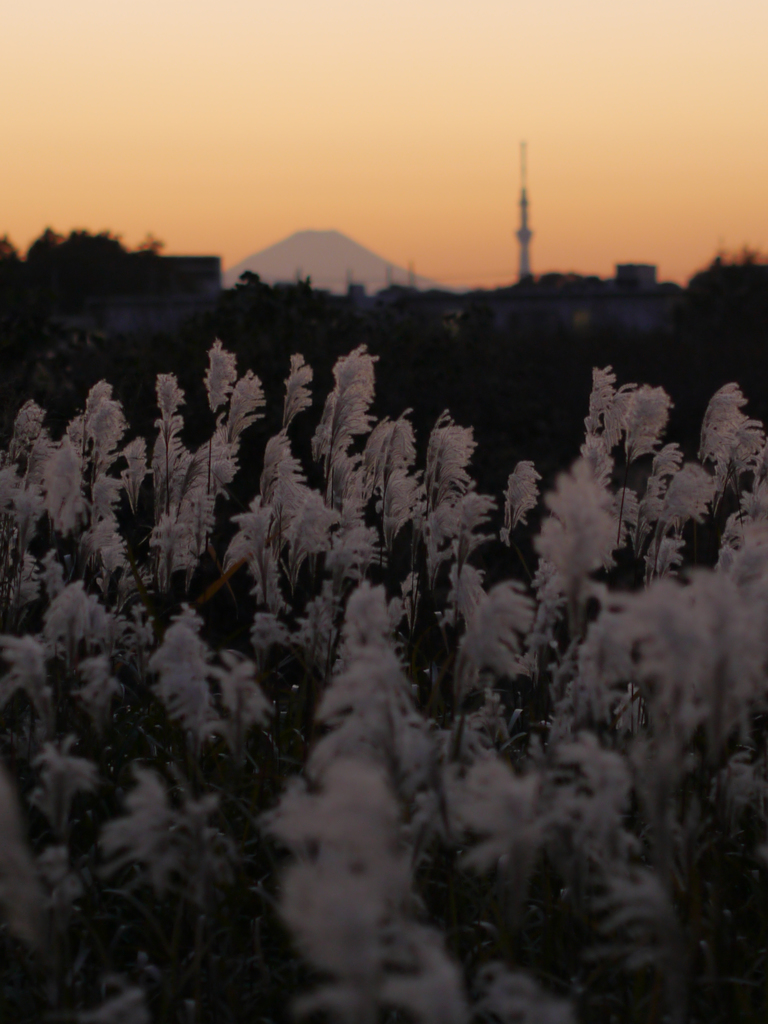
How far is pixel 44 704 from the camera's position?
84.9 inches

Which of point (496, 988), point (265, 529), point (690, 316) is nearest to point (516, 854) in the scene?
point (496, 988)

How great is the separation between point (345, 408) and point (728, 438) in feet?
4.65

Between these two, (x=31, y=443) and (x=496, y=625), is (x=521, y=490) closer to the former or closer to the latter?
(x=496, y=625)

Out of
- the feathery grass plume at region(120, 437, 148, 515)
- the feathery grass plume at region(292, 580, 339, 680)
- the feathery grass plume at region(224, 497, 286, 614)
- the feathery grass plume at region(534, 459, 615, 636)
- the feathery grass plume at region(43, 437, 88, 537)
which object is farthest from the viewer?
the feathery grass plume at region(120, 437, 148, 515)

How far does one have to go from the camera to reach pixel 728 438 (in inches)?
148

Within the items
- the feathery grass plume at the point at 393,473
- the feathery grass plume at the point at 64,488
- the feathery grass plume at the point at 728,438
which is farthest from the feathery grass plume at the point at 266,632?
the feathery grass plume at the point at 728,438

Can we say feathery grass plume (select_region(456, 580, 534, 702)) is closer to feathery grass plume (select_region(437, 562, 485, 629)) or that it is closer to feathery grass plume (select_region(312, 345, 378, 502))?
feathery grass plume (select_region(437, 562, 485, 629))

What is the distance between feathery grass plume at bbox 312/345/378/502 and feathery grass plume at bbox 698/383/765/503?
124 centimetres

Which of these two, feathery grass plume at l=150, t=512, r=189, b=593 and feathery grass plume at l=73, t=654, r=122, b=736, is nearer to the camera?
feathery grass plume at l=73, t=654, r=122, b=736

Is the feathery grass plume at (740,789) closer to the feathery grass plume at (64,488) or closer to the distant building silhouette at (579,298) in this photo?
the feathery grass plume at (64,488)

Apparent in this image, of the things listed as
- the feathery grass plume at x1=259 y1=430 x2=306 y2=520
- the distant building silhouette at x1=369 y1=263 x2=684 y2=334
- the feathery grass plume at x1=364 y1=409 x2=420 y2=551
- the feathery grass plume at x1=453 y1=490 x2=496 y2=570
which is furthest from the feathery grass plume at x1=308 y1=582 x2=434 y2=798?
the distant building silhouette at x1=369 y1=263 x2=684 y2=334

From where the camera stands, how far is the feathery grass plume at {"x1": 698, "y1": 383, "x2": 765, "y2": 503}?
3.73 meters

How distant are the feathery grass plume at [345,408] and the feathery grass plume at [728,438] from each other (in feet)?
4.06

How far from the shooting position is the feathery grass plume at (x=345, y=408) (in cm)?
371
